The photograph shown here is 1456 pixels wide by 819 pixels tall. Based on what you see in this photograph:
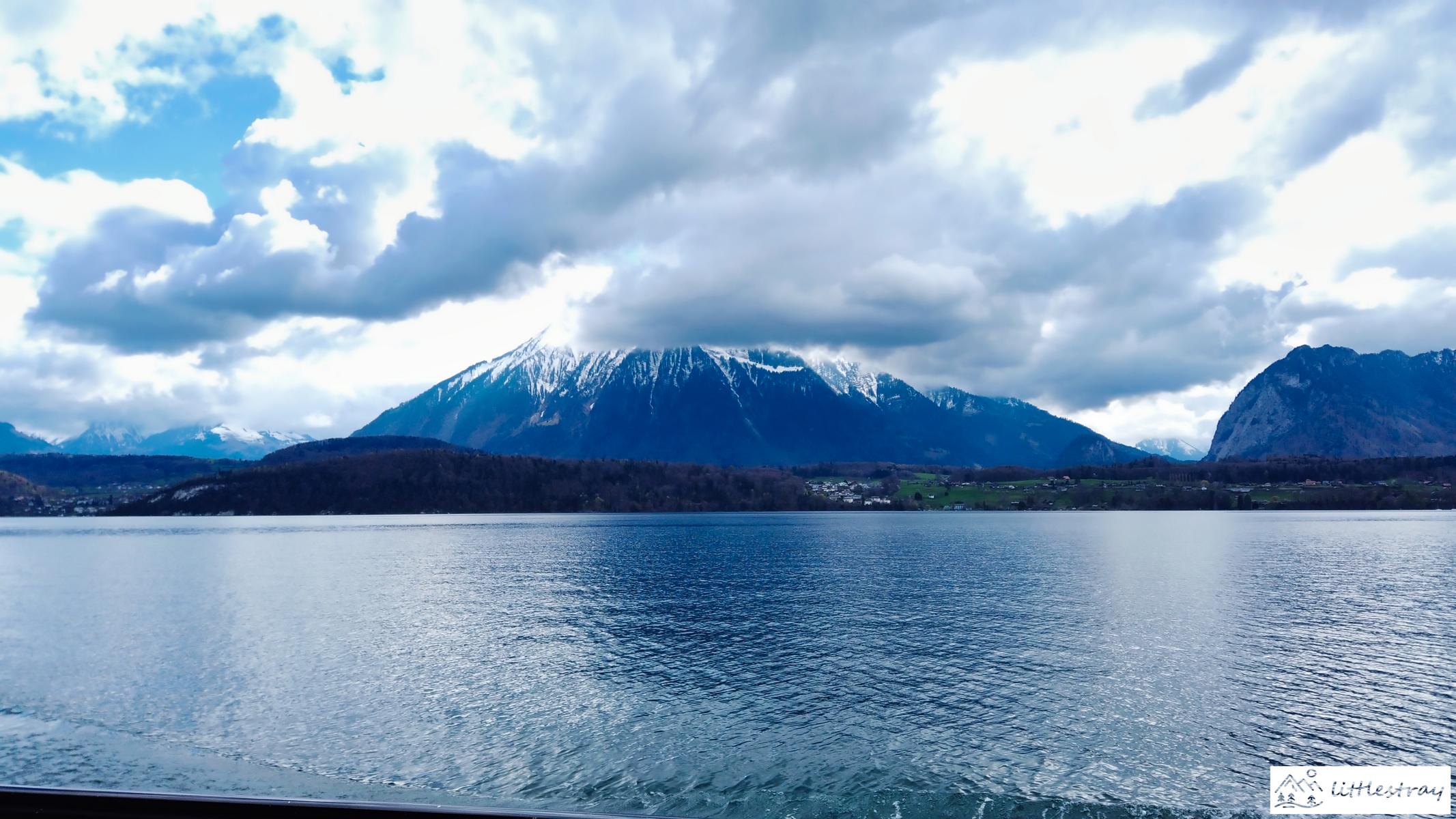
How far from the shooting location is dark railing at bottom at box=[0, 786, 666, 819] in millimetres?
6691

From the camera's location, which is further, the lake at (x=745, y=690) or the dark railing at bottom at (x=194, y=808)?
the lake at (x=745, y=690)

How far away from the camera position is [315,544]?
179000 millimetres

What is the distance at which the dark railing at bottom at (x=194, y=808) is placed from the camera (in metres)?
6.69

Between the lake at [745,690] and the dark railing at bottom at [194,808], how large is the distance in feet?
85.1

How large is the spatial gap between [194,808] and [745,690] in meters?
42.6

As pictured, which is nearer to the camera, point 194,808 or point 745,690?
point 194,808

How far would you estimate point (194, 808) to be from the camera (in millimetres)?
6824

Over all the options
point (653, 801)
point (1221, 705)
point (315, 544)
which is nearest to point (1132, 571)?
point (1221, 705)

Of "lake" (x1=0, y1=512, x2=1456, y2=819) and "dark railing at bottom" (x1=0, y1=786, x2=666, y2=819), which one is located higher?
"dark railing at bottom" (x1=0, y1=786, x2=666, y2=819)

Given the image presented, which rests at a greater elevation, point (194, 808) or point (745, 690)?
point (194, 808)

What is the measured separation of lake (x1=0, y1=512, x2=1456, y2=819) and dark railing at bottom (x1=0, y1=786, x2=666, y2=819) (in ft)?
85.1

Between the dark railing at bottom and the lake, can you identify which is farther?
the lake

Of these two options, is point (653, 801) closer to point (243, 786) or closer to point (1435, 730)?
point (243, 786)

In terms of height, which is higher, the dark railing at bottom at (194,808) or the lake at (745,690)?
the dark railing at bottom at (194,808)
